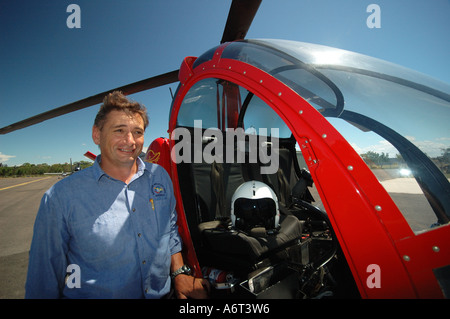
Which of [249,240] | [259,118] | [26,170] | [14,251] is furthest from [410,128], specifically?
[26,170]

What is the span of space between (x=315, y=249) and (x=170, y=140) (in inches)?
73.0

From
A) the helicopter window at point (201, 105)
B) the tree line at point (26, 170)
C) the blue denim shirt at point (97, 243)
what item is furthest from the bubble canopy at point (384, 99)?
the tree line at point (26, 170)

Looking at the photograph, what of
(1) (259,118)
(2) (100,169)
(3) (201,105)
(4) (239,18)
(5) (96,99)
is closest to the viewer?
(2) (100,169)

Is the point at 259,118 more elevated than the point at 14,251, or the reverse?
the point at 259,118

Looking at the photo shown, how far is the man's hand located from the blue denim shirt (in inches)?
3.9

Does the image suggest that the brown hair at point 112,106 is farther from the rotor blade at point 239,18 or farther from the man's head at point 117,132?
the rotor blade at point 239,18

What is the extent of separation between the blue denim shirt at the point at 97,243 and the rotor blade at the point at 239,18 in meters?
1.80

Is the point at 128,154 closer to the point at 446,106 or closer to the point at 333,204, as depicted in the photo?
the point at 333,204

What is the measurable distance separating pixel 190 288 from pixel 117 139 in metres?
1.02

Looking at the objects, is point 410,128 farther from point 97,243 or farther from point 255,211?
point 97,243

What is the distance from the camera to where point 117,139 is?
1.12 metres

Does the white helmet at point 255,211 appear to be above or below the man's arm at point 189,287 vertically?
above

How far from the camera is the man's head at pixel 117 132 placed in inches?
44.3

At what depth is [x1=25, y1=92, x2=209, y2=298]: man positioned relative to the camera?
895 millimetres
